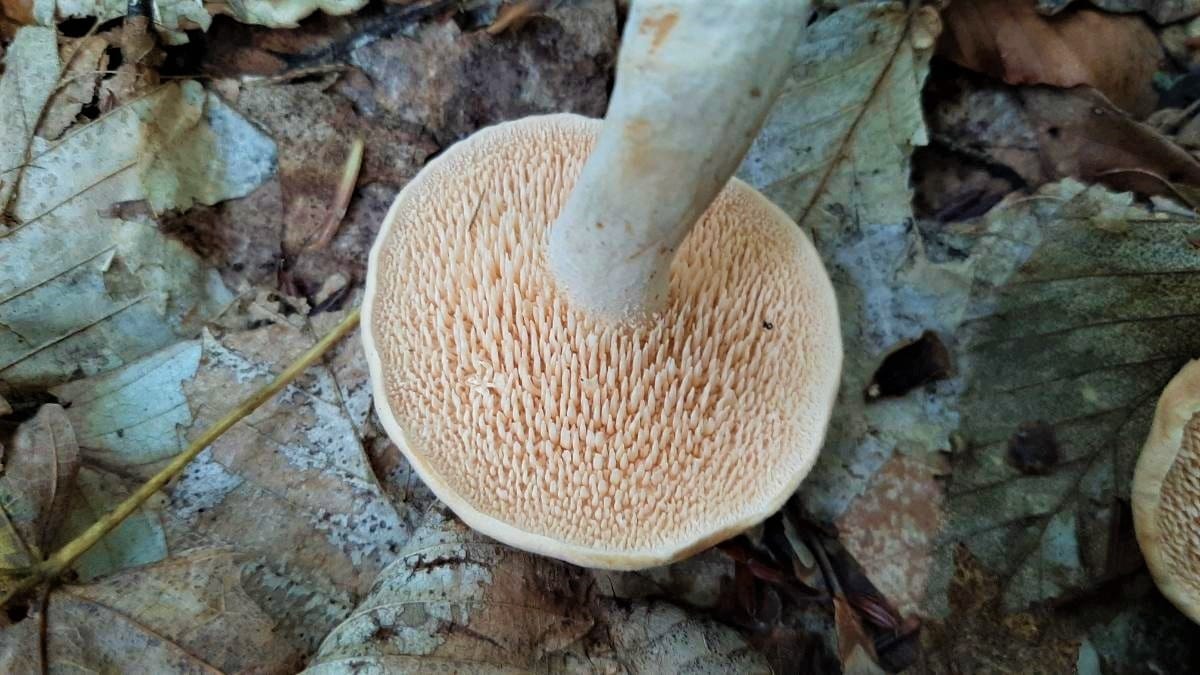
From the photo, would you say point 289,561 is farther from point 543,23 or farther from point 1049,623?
point 1049,623

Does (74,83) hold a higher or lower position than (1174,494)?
higher

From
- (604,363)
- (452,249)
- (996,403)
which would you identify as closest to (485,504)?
(604,363)

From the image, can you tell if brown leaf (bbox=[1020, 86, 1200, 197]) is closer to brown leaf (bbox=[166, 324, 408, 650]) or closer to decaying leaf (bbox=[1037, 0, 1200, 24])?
decaying leaf (bbox=[1037, 0, 1200, 24])

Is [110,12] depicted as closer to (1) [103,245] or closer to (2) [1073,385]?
(1) [103,245]

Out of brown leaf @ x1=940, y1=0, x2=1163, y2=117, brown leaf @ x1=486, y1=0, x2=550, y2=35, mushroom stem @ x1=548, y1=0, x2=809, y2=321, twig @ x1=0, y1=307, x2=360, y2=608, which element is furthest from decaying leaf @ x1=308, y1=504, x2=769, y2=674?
brown leaf @ x1=940, y1=0, x2=1163, y2=117

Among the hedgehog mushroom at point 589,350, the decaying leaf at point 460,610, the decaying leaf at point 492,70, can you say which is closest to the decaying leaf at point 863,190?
the hedgehog mushroom at point 589,350

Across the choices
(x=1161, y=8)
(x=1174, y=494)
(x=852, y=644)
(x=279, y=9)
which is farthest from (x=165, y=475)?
(x=1161, y=8)
